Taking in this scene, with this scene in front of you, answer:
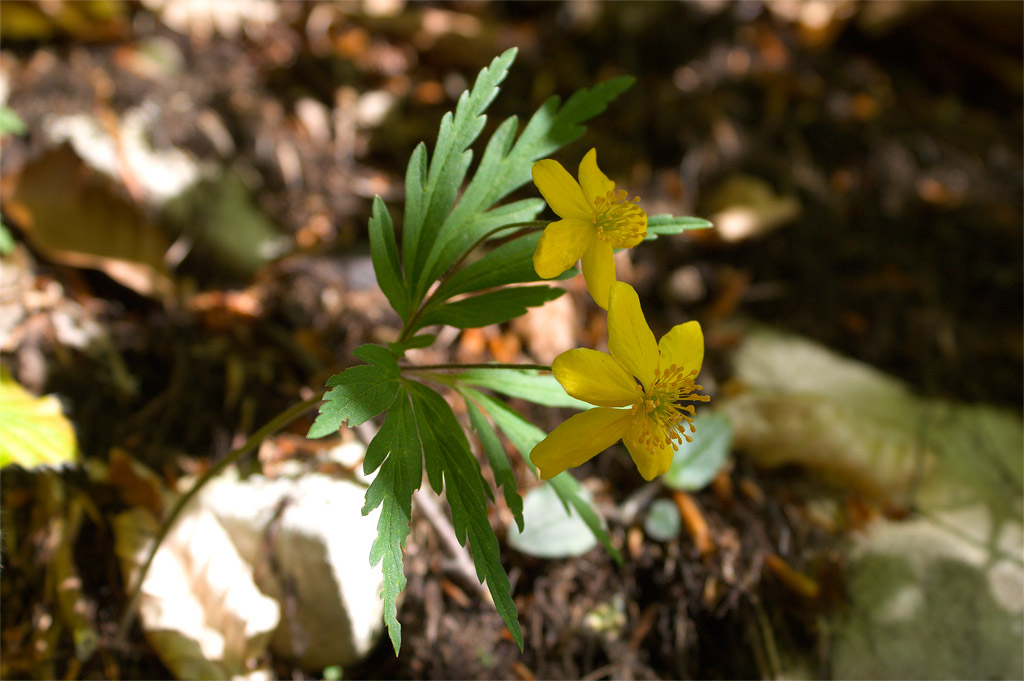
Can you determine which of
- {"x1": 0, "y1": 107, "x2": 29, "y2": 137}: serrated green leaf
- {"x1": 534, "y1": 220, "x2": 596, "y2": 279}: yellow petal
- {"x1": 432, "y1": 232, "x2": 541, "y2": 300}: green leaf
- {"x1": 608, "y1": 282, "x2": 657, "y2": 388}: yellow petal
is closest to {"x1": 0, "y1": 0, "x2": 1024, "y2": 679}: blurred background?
{"x1": 0, "y1": 107, "x2": 29, "y2": 137}: serrated green leaf

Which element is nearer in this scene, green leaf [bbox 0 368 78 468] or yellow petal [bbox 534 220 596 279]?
yellow petal [bbox 534 220 596 279]

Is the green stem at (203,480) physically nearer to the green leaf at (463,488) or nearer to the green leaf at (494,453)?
the green leaf at (463,488)

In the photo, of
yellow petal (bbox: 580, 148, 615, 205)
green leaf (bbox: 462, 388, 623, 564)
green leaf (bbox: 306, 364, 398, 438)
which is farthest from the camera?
green leaf (bbox: 462, 388, 623, 564)

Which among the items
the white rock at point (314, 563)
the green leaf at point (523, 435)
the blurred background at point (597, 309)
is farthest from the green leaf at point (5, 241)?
the green leaf at point (523, 435)

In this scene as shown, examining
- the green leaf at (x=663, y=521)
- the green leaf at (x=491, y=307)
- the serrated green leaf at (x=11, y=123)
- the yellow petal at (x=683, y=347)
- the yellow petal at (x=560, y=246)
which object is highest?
the serrated green leaf at (x=11, y=123)

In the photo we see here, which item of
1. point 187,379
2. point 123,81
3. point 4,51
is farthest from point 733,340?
point 4,51

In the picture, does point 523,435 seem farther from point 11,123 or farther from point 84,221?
point 11,123

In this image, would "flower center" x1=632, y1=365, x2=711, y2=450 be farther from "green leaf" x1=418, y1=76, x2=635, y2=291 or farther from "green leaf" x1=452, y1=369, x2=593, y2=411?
"green leaf" x1=418, y1=76, x2=635, y2=291

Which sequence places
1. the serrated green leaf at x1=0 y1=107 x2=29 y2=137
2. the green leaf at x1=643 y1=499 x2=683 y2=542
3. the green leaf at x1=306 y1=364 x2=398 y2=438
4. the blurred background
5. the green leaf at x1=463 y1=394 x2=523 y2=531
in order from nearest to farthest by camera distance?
1. the green leaf at x1=306 y1=364 x2=398 y2=438
2. the green leaf at x1=463 y1=394 x2=523 y2=531
3. the blurred background
4. the green leaf at x1=643 y1=499 x2=683 y2=542
5. the serrated green leaf at x1=0 y1=107 x2=29 y2=137
